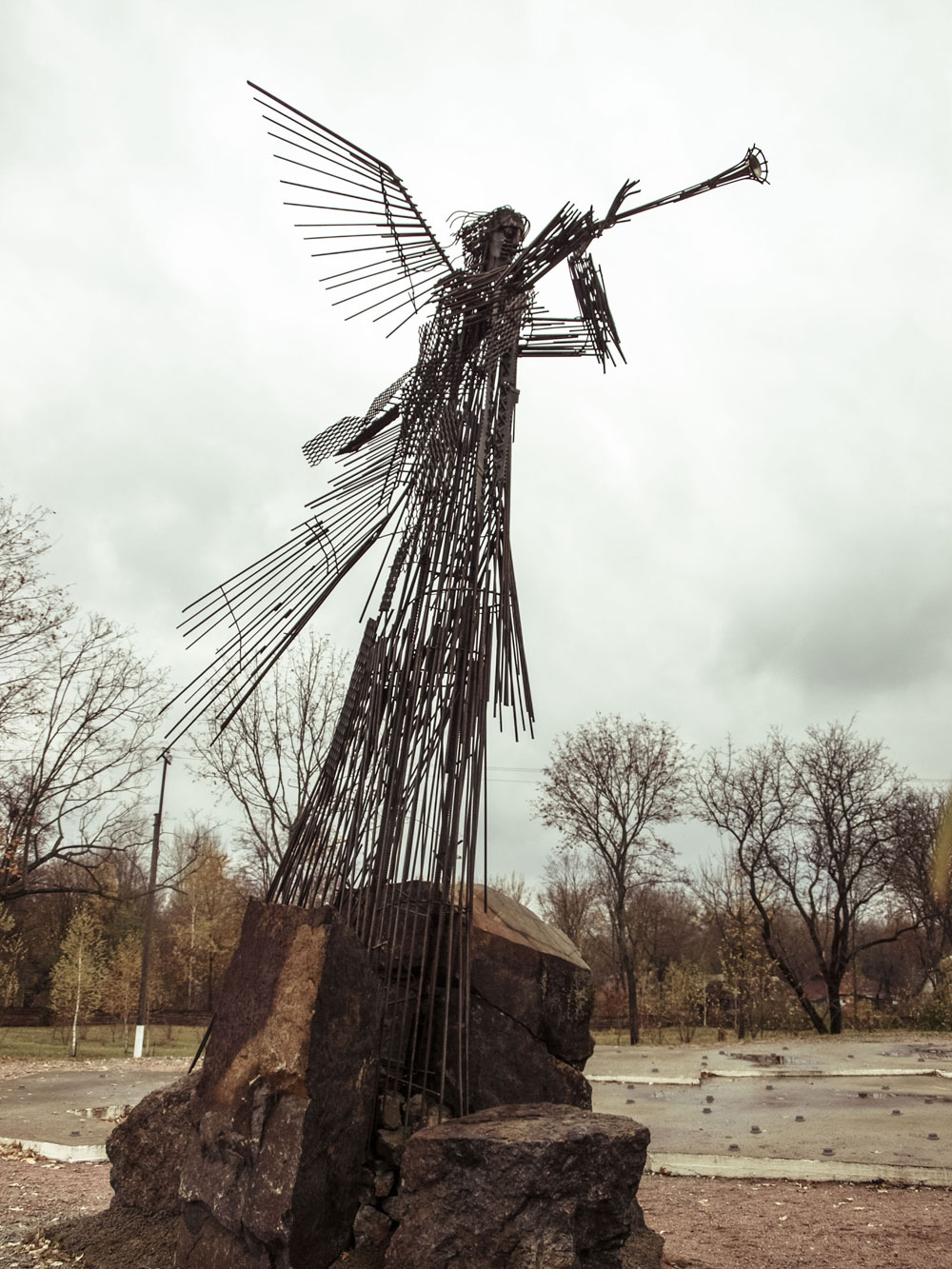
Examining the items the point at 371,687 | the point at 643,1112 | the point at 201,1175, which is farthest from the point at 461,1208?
the point at 643,1112

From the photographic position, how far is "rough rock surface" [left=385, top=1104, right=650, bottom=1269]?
2.47 m

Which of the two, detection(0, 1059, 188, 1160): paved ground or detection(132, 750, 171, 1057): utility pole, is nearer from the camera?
detection(0, 1059, 188, 1160): paved ground

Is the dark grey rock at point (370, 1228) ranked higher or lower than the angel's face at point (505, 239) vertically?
lower

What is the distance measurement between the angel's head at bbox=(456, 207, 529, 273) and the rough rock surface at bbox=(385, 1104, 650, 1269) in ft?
11.8

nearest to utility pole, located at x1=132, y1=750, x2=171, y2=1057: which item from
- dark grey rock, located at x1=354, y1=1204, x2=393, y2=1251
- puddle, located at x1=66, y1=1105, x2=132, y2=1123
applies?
puddle, located at x1=66, y1=1105, x2=132, y2=1123

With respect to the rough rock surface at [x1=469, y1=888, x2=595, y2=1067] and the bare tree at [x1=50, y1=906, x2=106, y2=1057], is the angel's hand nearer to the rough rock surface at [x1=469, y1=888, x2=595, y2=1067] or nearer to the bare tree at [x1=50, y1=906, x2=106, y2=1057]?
the rough rock surface at [x1=469, y1=888, x2=595, y2=1067]

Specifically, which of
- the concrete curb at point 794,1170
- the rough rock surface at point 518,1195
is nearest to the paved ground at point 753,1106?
the concrete curb at point 794,1170

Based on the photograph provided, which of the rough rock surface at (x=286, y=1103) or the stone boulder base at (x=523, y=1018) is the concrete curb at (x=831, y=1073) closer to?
the stone boulder base at (x=523, y=1018)

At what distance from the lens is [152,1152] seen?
11.3ft

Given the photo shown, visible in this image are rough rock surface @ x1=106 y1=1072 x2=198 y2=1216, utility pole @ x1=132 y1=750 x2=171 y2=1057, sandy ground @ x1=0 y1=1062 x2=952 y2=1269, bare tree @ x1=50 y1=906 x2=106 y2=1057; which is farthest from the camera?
bare tree @ x1=50 y1=906 x2=106 y2=1057

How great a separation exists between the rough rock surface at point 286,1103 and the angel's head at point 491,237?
3.05 metres

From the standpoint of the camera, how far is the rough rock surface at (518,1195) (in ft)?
8.11

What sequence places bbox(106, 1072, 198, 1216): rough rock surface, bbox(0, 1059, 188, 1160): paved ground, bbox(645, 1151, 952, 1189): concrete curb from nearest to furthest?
bbox(106, 1072, 198, 1216): rough rock surface → bbox(645, 1151, 952, 1189): concrete curb → bbox(0, 1059, 188, 1160): paved ground

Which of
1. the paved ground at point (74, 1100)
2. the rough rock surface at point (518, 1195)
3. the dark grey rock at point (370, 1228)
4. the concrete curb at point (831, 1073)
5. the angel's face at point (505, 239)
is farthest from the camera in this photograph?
the concrete curb at point (831, 1073)
